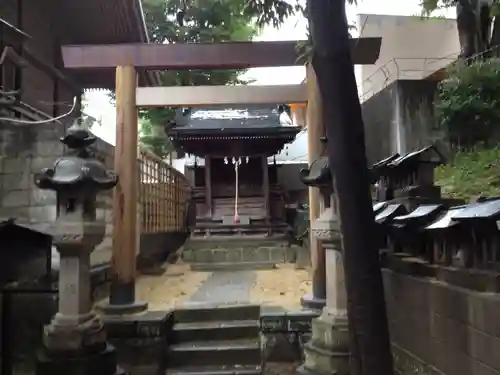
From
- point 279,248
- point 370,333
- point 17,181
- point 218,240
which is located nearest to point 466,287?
point 370,333

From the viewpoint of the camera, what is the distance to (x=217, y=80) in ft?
53.5


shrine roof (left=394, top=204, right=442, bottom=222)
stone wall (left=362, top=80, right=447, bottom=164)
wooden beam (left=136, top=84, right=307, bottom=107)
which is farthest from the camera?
stone wall (left=362, top=80, right=447, bottom=164)

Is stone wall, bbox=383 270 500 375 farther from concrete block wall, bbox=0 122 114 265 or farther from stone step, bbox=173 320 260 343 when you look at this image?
concrete block wall, bbox=0 122 114 265

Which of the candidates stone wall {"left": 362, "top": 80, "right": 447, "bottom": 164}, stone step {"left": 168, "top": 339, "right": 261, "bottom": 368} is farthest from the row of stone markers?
stone wall {"left": 362, "top": 80, "right": 447, "bottom": 164}

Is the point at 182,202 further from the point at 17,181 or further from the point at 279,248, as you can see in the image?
the point at 17,181

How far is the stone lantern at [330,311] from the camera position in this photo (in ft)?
16.4

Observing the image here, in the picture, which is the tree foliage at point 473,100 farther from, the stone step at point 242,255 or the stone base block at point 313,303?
the stone base block at point 313,303

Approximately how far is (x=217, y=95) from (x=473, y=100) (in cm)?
558

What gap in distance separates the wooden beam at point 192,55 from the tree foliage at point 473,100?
389 cm

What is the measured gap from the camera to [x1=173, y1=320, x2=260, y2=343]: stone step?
676 centimetres

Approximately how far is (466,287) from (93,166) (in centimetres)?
368

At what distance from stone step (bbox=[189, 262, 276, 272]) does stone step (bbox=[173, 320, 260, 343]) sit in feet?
18.2

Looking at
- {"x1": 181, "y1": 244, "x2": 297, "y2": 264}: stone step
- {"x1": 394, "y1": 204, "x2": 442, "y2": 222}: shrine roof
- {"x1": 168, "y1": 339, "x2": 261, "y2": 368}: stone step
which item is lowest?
{"x1": 168, "y1": 339, "x2": 261, "y2": 368}: stone step

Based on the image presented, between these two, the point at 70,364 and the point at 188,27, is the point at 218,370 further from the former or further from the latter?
the point at 188,27
